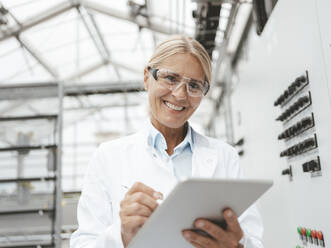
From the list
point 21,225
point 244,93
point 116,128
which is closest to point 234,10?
point 244,93

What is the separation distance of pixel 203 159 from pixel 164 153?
0.19 m

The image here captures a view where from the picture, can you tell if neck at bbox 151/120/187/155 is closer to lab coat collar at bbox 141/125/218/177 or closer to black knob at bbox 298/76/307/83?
lab coat collar at bbox 141/125/218/177

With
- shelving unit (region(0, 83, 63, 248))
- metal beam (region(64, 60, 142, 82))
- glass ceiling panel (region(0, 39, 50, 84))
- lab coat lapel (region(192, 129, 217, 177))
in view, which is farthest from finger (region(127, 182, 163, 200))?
metal beam (region(64, 60, 142, 82))

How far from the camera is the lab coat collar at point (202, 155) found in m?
1.60

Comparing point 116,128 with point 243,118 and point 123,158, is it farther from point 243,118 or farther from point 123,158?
point 123,158

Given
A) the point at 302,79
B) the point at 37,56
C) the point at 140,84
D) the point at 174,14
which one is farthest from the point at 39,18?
the point at 302,79

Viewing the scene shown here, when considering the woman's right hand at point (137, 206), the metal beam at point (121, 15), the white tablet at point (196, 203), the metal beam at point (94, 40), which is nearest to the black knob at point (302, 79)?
the white tablet at point (196, 203)

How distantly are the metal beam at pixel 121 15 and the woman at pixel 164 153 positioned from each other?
5592 millimetres

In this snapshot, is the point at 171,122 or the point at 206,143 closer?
the point at 171,122

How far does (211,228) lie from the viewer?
3.44 feet

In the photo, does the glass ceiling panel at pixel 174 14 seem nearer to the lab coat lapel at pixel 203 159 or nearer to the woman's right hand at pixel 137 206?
the lab coat lapel at pixel 203 159

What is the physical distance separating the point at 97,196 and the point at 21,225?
3343 millimetres

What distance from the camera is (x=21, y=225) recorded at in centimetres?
436

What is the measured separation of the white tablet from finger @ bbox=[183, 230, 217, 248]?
2cm
